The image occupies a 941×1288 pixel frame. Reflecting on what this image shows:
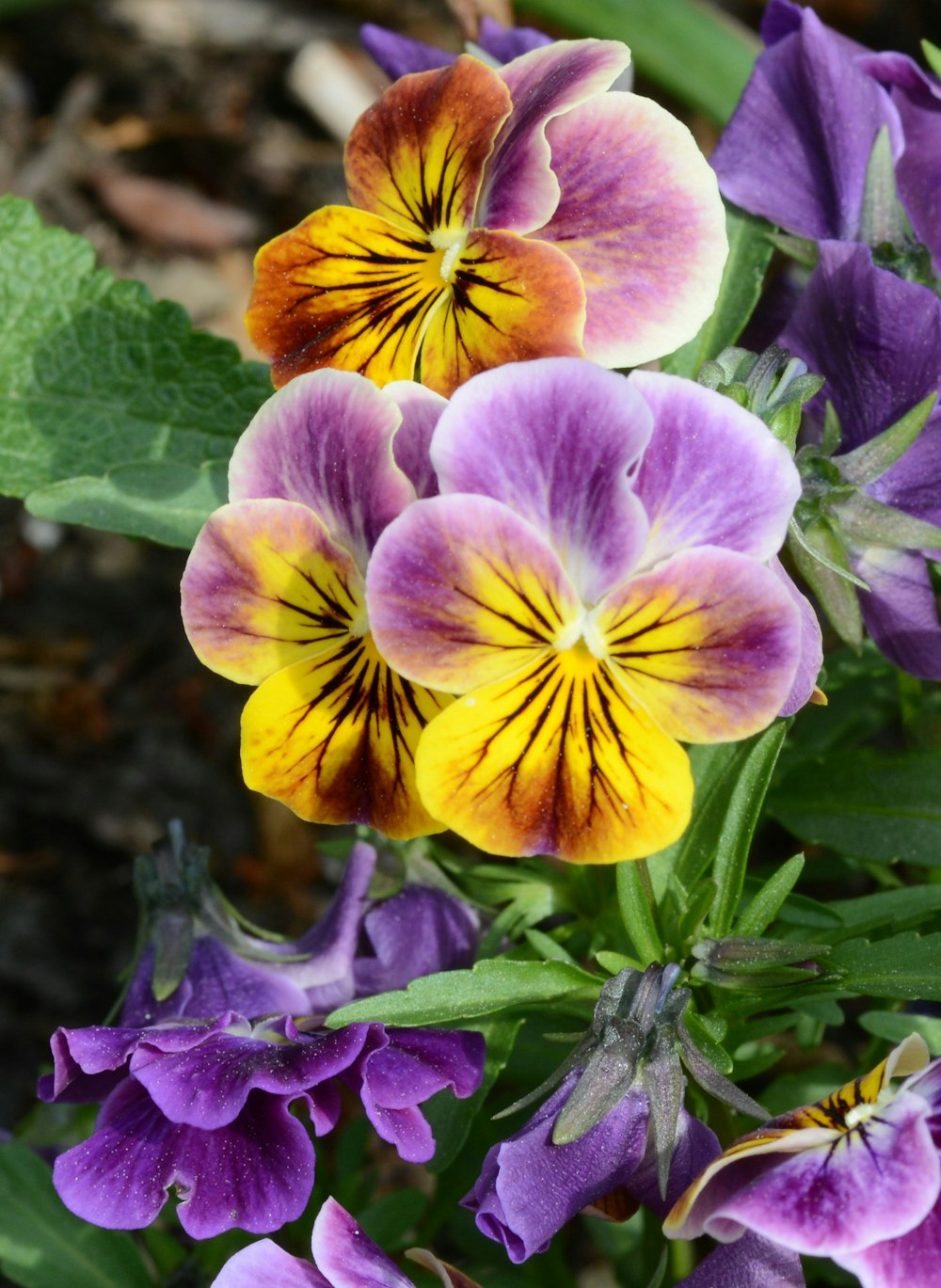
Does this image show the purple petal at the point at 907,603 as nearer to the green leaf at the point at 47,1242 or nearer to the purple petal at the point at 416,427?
the purple petal at the point at 416,427

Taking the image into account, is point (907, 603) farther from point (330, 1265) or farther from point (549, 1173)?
point (330, 1265)

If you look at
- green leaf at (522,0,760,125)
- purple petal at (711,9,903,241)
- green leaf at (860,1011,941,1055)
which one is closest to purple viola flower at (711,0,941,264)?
purple petal at (711,9,903,241)

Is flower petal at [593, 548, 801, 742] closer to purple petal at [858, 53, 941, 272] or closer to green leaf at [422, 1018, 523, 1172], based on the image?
green leaf at [422, 1018, 523, 1172]

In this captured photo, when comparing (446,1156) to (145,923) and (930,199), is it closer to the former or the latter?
(145,923)

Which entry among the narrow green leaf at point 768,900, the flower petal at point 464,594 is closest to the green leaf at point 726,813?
the narrow green leaf at point 768,900

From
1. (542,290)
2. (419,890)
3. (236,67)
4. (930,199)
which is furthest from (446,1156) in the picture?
(236,67)
